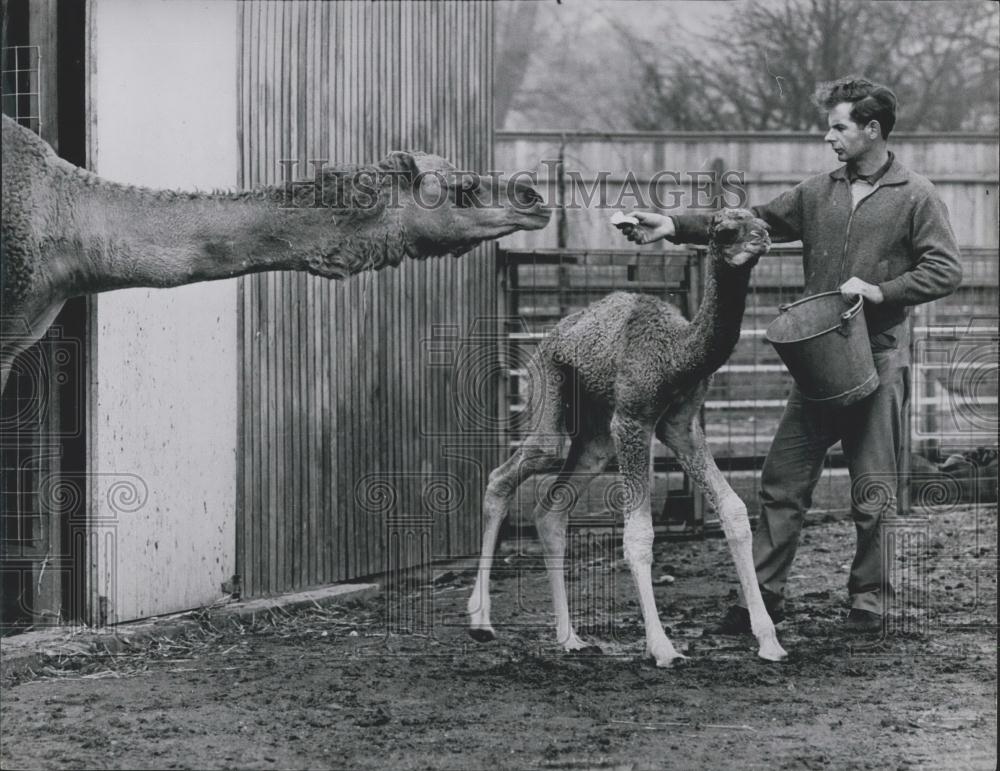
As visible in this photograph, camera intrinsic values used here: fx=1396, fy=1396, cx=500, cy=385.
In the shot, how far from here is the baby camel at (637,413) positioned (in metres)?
6.44

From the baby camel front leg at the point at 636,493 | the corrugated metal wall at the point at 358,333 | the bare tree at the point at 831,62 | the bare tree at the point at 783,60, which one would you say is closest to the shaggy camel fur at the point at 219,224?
the baby camel front leg at the point at 636,493

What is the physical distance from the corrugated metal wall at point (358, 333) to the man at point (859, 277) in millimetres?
2468

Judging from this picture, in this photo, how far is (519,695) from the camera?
6121 mm

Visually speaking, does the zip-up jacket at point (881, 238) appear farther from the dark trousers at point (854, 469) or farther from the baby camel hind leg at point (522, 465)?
the baby camel hind leg at point (522, 465)

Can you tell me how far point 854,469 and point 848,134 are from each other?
1.70 meters

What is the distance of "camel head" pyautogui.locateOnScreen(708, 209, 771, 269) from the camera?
6125 mm

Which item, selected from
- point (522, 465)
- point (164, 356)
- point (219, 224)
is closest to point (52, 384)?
point (164, 356)

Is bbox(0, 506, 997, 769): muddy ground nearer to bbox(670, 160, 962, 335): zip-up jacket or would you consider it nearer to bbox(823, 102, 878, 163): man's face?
bbox(670, 160, 962, 335): zip-up jacket

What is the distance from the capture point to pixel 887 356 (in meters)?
7.10

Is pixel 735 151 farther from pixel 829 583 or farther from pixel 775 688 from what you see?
pixel 775 688

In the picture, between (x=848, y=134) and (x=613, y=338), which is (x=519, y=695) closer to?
(x=613, y=338)

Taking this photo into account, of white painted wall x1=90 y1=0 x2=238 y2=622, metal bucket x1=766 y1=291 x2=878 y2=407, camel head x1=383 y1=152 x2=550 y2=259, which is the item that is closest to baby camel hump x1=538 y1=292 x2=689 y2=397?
metal bucket x1=766 y1=291 x2=878 y2=407

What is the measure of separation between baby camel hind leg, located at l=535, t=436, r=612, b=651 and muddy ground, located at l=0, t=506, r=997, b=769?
17 centimetres

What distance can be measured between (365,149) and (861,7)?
16731 millimetres
